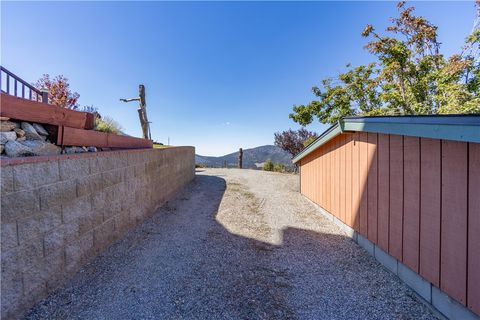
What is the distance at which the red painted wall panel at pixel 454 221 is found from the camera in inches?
83.5

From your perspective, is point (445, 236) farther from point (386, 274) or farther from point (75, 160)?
point (75, 160)

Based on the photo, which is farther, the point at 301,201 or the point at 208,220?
the point at 301,201

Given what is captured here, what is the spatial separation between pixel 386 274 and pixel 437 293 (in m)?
0.78

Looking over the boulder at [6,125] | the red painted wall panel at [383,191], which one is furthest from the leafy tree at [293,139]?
the boulder at [6,125]

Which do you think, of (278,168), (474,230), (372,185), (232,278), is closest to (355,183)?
(372,185)

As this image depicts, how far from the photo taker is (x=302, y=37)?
10031 mm

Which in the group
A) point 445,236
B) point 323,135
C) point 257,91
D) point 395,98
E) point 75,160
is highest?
point 257,91

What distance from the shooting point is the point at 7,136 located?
2.37m

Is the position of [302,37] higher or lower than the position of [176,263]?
higher

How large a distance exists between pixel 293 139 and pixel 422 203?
45.4ft

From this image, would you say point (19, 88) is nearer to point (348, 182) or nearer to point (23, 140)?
point (23, 140)

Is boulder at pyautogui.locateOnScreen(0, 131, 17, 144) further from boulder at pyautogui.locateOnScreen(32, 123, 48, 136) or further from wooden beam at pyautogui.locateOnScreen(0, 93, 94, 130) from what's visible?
boulder at pyautogui.locateOnScreen(32, 123, 48, 136)

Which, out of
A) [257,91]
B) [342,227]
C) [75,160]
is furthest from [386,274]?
[257,91]

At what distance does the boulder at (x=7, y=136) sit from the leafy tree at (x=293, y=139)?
49.2 ft
